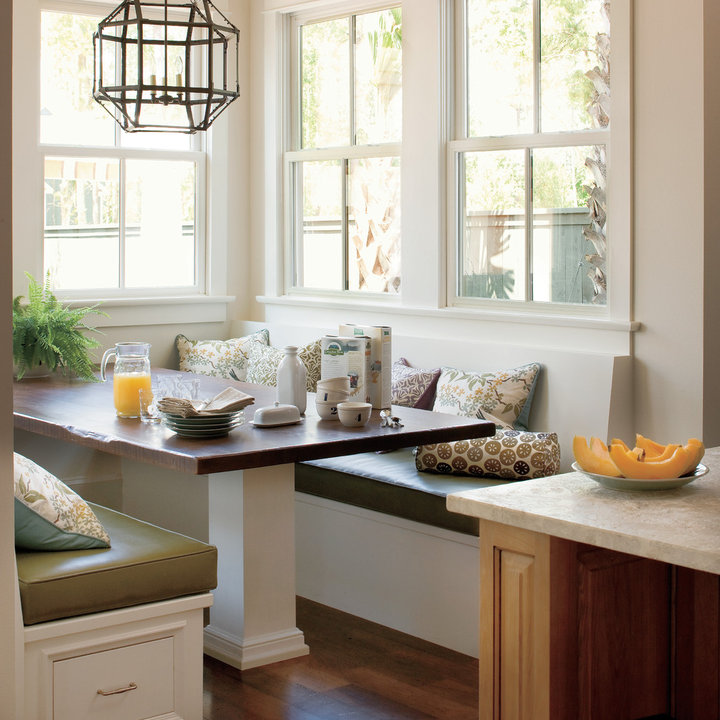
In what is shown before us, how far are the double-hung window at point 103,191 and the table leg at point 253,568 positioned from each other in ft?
7.33

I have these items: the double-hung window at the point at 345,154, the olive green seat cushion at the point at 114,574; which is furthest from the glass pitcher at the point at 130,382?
the double-hung window at the point at 345,154

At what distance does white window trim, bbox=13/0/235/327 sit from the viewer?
16.0 ft

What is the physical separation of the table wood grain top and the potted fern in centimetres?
60

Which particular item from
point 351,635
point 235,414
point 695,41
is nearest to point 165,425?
point 235,414

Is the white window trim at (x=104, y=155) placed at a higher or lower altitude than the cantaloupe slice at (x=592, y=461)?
higher

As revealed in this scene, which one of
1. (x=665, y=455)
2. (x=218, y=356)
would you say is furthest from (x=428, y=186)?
(x=665, y=455)

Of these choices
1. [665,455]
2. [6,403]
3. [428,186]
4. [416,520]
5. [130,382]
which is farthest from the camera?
[428,186]

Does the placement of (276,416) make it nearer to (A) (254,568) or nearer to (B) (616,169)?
(A) (254,568)

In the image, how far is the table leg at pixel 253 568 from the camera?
3283 millimetres

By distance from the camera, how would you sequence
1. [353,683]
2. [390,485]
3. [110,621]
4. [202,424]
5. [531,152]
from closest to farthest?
[110,621] < [202,424] < [353,683] < [390,485] < [531,152]

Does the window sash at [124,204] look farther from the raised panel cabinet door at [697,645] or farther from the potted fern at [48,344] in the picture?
the raised panel cabinet door at [697,645]

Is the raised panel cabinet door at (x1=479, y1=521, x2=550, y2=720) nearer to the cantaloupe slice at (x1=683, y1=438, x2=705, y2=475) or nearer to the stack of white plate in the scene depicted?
the cantaloupe slice at (x1=683, y1=438, x2=705, y2=475)

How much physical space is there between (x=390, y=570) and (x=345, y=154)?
7.57 feet

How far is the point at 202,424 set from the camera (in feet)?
9.96
